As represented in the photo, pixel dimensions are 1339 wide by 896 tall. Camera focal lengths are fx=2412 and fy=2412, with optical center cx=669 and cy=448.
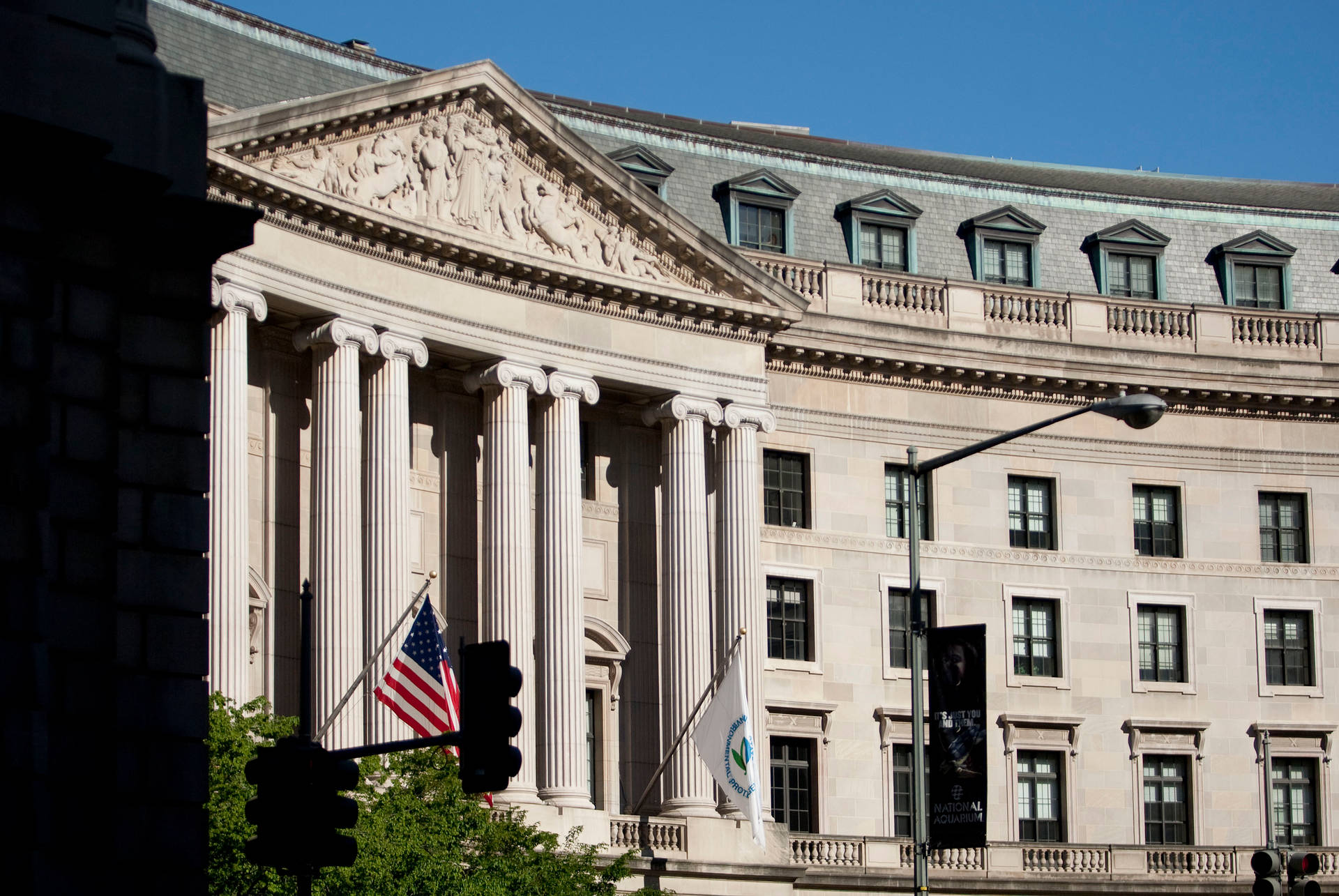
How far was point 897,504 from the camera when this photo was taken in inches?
2202

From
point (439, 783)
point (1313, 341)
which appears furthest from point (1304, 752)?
point (439, 783)

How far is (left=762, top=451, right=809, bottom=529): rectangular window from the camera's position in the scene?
178 ft

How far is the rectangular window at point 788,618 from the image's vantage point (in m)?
53.7

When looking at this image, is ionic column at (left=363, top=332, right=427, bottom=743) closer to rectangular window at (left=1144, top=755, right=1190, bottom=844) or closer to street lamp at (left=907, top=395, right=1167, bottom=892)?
street lamp at (left=907, top=395, right=1167, bottom=892)

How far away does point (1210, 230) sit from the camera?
62.6 metres

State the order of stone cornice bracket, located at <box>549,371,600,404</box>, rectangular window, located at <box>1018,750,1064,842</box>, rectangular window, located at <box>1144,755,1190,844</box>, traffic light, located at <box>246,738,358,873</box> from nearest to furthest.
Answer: traffic light, located at <box>246,738,358,873</box>
stone cornice bracket, located at <box>549,371,600,404</box>
rectangular window, located at <box>1018,750,1064,842</box>
rectangular window, located at <box>1144,755,1190,844</box>

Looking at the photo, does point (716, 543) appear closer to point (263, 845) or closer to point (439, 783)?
point (439, 783)

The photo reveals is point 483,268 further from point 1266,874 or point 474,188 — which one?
point 1266,874

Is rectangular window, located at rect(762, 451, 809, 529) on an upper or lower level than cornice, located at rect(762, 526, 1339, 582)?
upper

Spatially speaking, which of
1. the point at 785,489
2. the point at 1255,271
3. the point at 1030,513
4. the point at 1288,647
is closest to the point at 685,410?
the point at 785,489

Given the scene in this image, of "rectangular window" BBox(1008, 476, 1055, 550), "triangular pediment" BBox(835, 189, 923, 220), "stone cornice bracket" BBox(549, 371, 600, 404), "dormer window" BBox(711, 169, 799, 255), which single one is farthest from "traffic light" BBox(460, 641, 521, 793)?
"triangular pediment" BBox(835, 189, 923, 220)

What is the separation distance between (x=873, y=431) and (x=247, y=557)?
17235mm

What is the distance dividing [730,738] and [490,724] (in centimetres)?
2833

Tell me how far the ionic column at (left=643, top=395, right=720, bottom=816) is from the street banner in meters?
18.1
